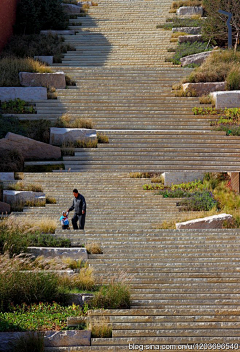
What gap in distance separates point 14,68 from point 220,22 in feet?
29.3

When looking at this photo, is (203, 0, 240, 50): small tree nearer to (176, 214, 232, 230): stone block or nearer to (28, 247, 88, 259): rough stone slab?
(176, 214, 232, 230): stone block

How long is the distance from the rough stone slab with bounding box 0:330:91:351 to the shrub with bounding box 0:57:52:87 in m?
14.4

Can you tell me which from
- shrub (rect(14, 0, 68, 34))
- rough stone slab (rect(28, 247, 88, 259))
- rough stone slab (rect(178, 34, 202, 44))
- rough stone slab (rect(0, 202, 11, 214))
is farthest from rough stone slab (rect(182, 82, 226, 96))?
rough stone slab (rect(28, 247, 88, 259))

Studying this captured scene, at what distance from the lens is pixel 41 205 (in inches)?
634

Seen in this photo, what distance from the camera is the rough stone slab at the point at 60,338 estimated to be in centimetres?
948

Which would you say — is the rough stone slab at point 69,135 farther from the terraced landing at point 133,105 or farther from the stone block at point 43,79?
the stone block at point 43,79

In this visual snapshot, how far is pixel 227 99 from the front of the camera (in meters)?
22.3

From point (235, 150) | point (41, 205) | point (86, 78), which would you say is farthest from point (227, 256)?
point (86, 78)

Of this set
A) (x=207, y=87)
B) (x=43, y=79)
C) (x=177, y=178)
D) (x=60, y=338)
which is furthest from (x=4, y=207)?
(x=207, y=87)

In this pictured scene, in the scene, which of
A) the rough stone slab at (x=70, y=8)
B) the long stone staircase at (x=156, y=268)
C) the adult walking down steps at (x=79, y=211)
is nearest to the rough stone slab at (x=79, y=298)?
the long stone staircase at (x=156, y=268)

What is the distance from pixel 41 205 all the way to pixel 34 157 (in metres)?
3.30

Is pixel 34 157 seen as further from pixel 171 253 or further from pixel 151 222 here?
pixel 171 253

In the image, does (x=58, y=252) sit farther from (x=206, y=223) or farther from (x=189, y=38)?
(x=189, y=38)

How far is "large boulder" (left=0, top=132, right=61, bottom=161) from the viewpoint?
18859 mm
